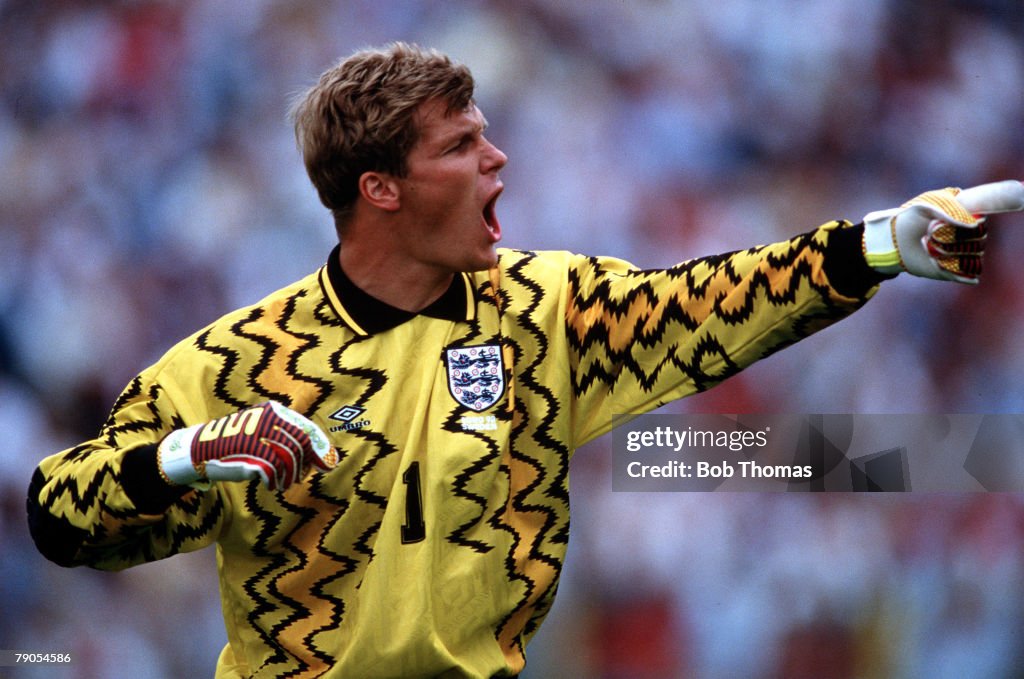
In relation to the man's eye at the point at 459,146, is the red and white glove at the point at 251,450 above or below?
below

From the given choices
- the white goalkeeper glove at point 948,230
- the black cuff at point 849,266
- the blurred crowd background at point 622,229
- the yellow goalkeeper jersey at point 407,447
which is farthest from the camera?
the blurred crowd background at point 622,229

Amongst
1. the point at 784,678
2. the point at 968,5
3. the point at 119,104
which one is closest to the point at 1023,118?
the point at 968,5

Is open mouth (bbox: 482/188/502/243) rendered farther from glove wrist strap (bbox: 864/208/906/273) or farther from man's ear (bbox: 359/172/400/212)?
glove wrist strap (bbox: 864/208/906/273)

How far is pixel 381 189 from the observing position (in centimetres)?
269

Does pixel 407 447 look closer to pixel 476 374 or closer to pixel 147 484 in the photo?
pixel 476 374

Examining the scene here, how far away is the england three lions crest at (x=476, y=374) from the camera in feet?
8.60

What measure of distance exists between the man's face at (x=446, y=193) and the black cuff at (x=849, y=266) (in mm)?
644

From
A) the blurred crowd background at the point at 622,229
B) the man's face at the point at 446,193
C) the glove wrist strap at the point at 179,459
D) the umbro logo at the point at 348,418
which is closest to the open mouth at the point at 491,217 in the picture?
the man's face at the point at 446,193

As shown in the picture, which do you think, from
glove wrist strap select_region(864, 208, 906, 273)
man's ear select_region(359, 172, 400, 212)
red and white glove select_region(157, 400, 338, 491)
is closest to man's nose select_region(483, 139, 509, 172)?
man's ear select_region(359, 172, 400, 212)

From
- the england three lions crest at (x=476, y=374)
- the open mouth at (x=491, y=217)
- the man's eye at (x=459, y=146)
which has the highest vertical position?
the man's eye at (x=459, y=146)

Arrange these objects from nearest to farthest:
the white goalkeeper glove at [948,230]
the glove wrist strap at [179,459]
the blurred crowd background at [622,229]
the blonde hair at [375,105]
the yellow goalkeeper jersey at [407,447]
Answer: the white goalkeeper glove at [948,230]
the glove wrist strap at [179,459]
the yellow goalkeeper jersey at [407,447]
the blonde hair at [375,105]
the blurred crowd background at [622,229]

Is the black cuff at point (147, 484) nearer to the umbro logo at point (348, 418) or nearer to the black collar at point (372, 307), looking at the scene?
the umbro logo at point (348, 418)

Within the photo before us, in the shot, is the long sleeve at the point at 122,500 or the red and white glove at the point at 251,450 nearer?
the red and white glove at the point at 251,450

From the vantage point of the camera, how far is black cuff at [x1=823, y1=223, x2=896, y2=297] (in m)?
2.23
